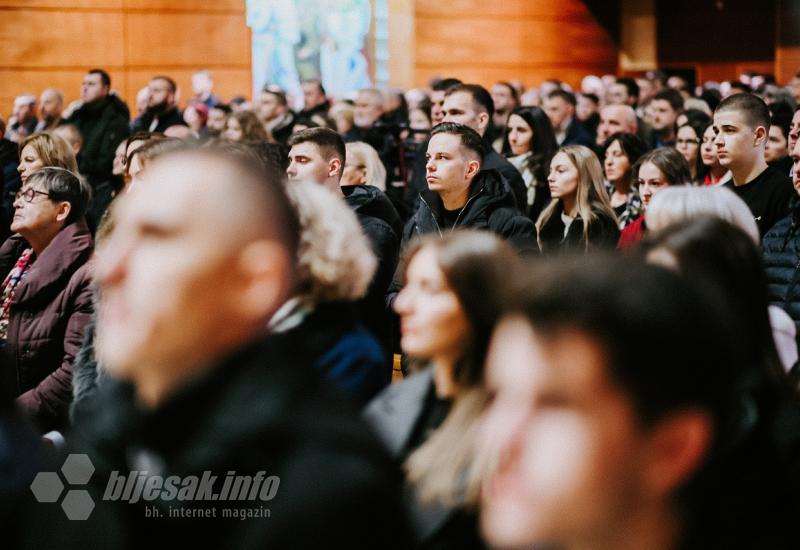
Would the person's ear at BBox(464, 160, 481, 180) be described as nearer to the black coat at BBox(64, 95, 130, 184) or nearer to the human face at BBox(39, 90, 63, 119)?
the black coat at BBox(64, 95, 130, 184)

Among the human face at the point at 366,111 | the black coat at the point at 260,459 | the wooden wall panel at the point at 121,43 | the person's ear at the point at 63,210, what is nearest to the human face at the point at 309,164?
the person's ear at the point at 63,210

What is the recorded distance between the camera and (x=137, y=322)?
1.28m

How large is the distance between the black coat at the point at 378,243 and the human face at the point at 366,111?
519 centimetres

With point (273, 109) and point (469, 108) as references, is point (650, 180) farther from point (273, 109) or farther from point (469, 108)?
point (273, 109)

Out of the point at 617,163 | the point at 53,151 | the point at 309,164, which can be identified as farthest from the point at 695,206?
the point at 53,151

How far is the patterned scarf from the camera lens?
175 inches

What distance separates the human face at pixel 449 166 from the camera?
5004 mm

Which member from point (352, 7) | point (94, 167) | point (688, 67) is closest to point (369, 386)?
point (94, 167)

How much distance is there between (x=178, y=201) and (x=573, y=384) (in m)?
0.52

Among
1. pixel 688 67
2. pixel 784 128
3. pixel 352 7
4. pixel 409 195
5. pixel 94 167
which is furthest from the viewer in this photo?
pixel 688 67

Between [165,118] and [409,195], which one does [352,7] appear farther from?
[409,195]

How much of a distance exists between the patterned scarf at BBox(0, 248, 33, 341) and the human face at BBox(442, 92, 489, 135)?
281 centimetres
